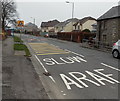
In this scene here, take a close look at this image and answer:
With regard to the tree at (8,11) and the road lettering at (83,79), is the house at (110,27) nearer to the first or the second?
the road lettering at (83,79)

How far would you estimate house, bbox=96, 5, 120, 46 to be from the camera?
63.2ft

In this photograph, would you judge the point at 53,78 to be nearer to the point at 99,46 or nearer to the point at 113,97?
the point at 113,97

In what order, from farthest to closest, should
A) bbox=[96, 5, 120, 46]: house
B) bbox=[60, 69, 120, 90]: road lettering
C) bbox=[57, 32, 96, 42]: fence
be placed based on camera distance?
bbox=[57, 32, 96, 42]: fence, bbox=[96, 5, 120, 46]: house, bbox=[60, 69, 120, 90]: road lettering

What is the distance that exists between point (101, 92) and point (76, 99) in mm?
1063

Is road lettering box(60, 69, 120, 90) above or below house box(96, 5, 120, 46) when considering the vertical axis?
below

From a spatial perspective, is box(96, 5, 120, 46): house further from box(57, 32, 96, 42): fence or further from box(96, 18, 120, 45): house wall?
box(57, 32, 96, 42): fence

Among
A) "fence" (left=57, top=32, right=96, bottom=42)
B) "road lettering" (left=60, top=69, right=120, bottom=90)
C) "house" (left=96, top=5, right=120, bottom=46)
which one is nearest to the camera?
"road lettering" (left=60, top=69, right=120, bottom=90)

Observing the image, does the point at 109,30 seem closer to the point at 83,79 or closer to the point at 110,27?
the point at 110,27

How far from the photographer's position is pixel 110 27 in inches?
809

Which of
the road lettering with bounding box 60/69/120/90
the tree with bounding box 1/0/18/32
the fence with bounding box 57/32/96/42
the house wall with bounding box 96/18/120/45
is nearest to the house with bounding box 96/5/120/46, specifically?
the house wall with bounding box 96/18/120/45

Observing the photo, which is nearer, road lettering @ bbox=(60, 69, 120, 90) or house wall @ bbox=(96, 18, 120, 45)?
road lettering @ bbox=(60, 69, 120, 90)

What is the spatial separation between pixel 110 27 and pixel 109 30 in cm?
44

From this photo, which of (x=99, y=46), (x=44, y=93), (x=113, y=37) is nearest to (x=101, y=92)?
(x=44, y=93)

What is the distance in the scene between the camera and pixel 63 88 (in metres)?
5.35
